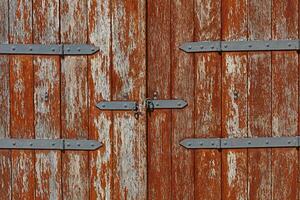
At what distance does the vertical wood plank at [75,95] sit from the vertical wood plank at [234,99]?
2.42ft

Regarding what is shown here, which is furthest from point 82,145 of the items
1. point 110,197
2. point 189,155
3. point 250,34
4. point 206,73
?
point 250,34

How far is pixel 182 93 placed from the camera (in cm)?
293

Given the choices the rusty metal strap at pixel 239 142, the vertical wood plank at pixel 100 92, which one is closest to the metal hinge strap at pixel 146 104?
A: the vertical wood plank at pixel 100 92

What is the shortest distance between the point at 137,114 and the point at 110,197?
47 cm

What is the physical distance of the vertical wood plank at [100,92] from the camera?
2.91 metres

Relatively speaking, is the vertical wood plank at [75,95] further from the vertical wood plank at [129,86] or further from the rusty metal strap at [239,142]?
the rusty metal strap at [239,142]

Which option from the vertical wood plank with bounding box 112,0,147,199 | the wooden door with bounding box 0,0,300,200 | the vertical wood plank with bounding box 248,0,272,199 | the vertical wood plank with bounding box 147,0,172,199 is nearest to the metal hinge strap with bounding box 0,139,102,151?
the wooden door with bounding box 0,0,300,200

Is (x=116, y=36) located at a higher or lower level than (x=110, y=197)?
higher

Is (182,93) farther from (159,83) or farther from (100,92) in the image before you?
(100,92)

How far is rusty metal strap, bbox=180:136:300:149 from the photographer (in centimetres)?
292

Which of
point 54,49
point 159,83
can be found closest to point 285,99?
point 159,83

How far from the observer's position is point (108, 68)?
2.92m

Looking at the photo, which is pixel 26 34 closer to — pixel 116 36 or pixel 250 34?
pixel 116 36

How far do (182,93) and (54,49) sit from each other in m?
0.72
